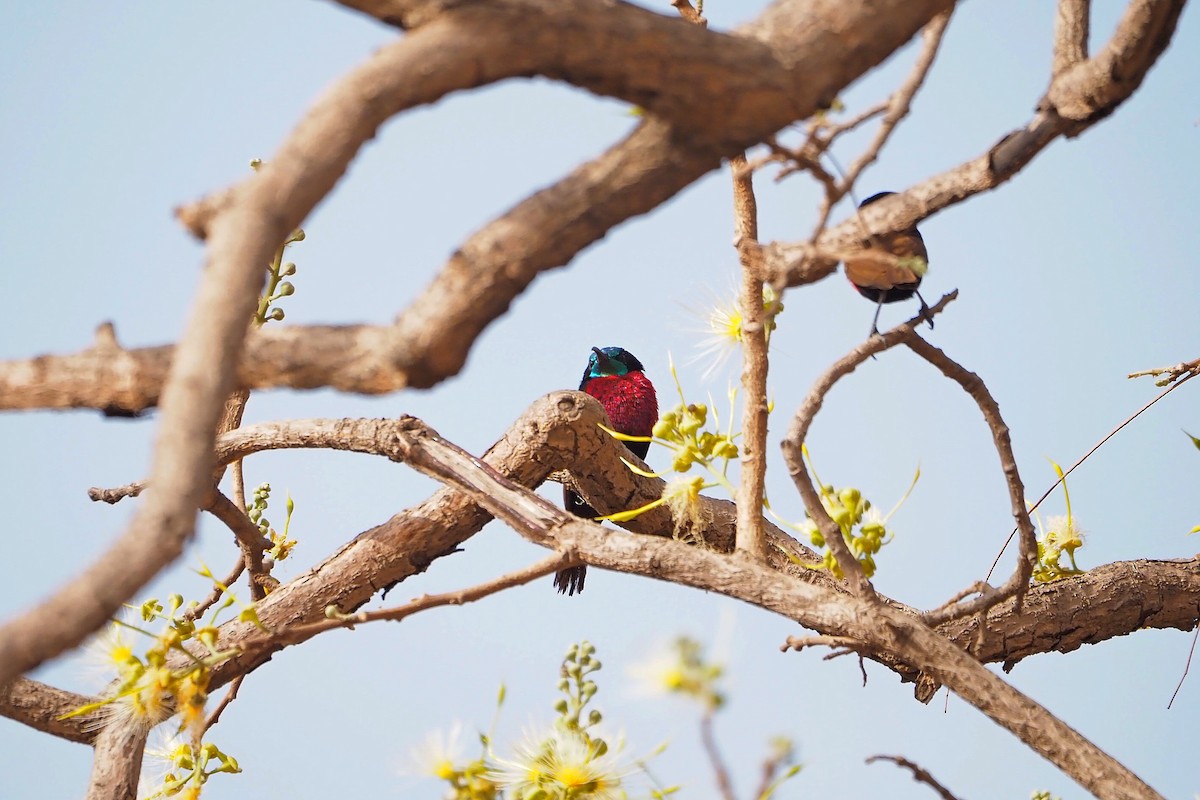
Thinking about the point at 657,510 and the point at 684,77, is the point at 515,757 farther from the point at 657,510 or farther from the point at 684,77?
the point at 657,510

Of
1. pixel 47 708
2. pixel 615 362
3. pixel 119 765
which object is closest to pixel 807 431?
pixel 119 765

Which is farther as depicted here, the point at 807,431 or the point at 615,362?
the point at 615,362

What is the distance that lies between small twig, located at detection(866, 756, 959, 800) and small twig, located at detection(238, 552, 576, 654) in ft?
1.51

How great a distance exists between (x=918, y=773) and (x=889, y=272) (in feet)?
2.03

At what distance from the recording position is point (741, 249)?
1.48 meters

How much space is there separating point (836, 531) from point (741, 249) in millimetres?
410

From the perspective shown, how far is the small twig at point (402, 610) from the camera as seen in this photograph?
115 cm

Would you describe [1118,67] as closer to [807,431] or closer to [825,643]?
[807,431]

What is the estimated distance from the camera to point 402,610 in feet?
3.97

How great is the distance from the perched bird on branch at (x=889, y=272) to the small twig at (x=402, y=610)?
0.54 metres

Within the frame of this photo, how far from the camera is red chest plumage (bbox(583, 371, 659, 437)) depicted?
9.79 ft

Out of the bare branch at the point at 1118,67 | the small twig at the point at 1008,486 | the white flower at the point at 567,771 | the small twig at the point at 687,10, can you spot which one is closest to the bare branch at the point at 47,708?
the white flower at the point at 567,771

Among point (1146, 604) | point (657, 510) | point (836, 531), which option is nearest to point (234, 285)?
point (836, 531)

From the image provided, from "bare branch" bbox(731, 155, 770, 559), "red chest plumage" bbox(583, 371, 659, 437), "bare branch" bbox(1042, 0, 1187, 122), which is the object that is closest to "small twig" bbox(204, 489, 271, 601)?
"bare branch" bbox(731, 155, 770, 559)
